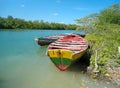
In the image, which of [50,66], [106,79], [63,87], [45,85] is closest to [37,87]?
[45,85]

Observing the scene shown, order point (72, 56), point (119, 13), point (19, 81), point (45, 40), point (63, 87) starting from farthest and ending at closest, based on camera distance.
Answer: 1. point (45, 40)
2. point (119, 13)
3. point (72, 56)
4. point (19, 81)
5. point (63, 87)

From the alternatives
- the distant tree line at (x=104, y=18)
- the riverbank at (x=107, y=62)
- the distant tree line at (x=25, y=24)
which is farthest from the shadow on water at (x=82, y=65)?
the distant tree line at (x=25, y=24)

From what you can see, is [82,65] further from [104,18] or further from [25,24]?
[25,24]

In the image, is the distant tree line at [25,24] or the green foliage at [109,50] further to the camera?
the distant tree line at [25,24]

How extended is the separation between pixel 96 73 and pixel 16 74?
3.14 m

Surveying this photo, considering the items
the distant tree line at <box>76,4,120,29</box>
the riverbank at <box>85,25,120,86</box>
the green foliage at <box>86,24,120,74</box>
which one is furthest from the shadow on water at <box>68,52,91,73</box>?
the distant tree line at <box>76,4,120,29</box>

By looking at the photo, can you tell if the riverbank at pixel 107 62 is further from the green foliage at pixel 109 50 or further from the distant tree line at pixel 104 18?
the distant tree line at pixel 104 18

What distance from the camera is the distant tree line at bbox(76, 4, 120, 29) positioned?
13523 mm

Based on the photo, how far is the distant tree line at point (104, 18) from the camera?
13.5 metres

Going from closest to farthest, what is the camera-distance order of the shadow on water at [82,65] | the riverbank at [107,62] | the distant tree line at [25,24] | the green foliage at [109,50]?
the riverbank at [107,62] < the green foliage at [109,50] < the shadow on water at [82,65] < the distant tree line at [25,24]

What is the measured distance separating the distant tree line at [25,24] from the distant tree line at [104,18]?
30.7 meters

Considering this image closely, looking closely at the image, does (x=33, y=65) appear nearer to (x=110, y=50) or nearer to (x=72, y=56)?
Answer: (x=72, y=56)

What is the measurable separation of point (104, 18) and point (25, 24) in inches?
2037

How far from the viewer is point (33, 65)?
29.3 feet
